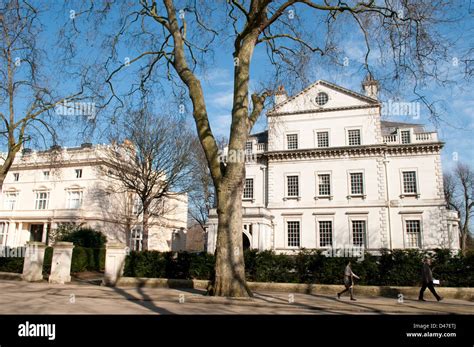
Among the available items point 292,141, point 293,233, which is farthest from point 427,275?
point 292,141

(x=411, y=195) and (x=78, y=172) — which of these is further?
(x=78, y=172)

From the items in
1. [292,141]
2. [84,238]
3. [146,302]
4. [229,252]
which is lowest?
[146,302]

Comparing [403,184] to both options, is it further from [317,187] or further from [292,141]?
[292,141]

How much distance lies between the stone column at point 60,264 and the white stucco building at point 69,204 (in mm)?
22505

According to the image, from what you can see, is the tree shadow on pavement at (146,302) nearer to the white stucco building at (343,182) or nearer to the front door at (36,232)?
the white stucco building at (343,182)

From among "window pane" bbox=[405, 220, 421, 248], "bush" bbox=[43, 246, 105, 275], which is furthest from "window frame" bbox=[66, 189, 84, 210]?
"window pane" bbox=[405, 220, 421, 248]

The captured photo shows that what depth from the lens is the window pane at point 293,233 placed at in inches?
1485

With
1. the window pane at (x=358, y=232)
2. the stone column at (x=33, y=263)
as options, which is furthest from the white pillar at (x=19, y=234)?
the window pane at (x=358, y=232)

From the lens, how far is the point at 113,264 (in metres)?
19.4

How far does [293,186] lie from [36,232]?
34.4 m
